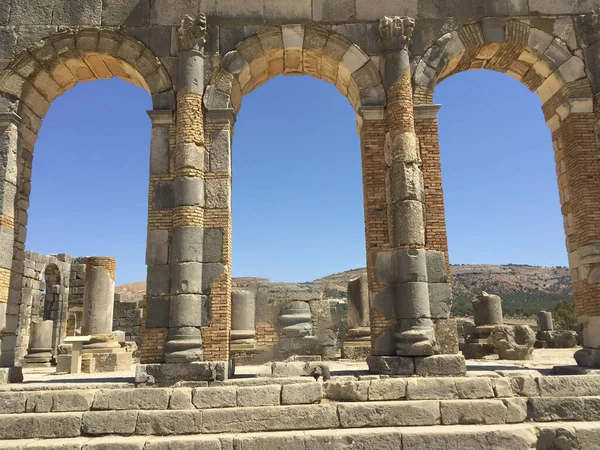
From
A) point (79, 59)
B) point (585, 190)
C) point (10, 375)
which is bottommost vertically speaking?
point (10, 375)

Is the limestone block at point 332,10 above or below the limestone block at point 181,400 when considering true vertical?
above

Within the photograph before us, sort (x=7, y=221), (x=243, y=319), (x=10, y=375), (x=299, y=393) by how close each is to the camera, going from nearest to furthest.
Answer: (x=299, y=393) < (x=10, y=375) < (x=7, y=221) < (x=243, y=319)

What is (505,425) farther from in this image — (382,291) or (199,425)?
(199,425)

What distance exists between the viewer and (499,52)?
31.2ft

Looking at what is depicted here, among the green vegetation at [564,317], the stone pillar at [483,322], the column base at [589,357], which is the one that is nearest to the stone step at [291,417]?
the column base at [589,357]

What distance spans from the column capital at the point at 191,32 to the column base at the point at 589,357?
8813 mm

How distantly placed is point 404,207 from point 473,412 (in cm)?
342

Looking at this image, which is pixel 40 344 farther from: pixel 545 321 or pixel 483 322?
pixel 545 321

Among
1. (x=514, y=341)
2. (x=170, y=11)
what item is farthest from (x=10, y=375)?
(x=514, y=341)

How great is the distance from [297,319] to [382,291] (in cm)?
578

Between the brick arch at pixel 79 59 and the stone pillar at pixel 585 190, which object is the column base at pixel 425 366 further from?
the brick arch at pixel 79 59

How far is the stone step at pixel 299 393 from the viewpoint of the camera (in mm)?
6812

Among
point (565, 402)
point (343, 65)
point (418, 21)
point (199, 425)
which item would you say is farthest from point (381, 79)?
point (199, 425)

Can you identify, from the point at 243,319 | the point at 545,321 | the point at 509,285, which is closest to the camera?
the point at 243,319
